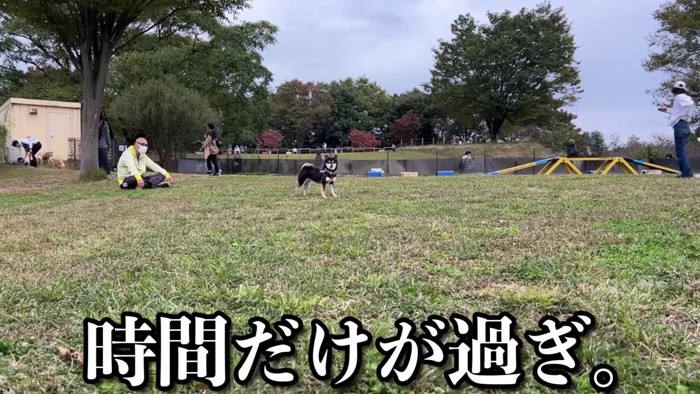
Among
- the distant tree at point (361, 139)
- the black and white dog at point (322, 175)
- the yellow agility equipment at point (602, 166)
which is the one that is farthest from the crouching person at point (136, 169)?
the distant tree at point (361, 139)

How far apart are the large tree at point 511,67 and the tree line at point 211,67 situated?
72 millimetres

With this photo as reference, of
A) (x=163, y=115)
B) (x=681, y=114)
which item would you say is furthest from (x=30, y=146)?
(x=681, y=114)

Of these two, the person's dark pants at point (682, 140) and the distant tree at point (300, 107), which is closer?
the person's dark pants at point (682, 140)

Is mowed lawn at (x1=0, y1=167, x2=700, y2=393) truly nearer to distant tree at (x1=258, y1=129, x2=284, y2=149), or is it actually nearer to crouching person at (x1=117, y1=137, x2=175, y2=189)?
crouching person at (x1=117, y1=137, x2=175, y2=189)

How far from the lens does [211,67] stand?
23.1 m

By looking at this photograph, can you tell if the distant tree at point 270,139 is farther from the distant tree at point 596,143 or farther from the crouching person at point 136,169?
the crouching person at point 136,169

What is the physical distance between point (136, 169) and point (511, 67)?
28613 millimetres

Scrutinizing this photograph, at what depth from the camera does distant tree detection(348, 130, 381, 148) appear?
47.1m

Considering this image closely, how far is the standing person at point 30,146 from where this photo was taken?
16250mm


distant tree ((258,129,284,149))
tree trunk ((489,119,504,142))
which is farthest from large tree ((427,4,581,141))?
distant tree ((258,129,284,149))

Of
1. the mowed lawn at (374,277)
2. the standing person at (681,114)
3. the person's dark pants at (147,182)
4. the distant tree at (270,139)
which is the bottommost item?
the mowed lawn at (374,277)

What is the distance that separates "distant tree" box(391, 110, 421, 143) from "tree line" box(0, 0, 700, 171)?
2.16 metres

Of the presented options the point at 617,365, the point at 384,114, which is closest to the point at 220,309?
the point at 617,365

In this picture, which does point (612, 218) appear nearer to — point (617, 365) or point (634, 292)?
point (634, 292)
